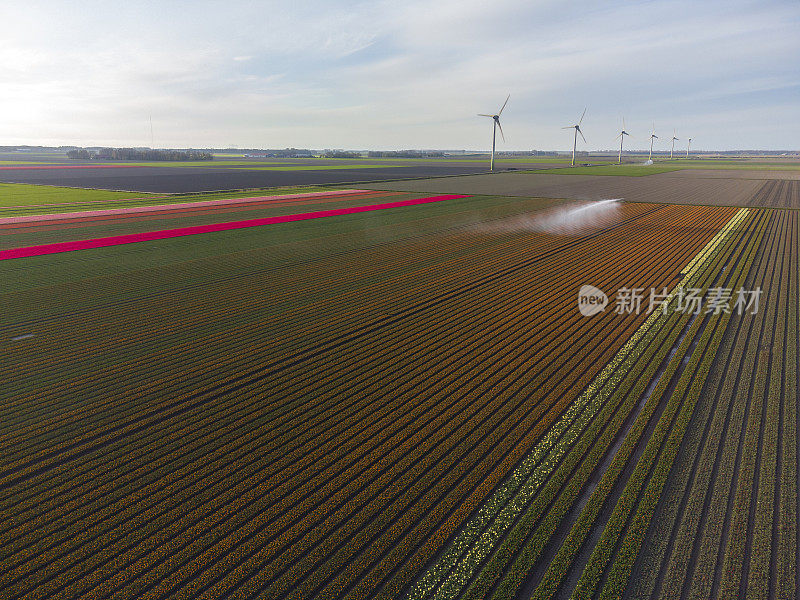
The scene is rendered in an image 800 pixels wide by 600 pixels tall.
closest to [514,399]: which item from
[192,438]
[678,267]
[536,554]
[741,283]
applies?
[536,554]

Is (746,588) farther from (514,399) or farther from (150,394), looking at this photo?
(150,394)

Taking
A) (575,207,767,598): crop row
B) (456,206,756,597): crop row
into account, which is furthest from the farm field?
(575,207,767,598): crop row

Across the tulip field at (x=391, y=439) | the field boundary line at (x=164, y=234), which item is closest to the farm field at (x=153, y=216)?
the field boundary line at (x=164, y=234)

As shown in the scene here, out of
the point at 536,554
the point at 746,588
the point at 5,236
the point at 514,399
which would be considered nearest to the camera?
the point at 746,588

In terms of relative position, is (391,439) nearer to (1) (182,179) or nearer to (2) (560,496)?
(2) (560,496)

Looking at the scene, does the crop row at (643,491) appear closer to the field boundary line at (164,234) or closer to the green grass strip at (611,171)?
the field boundary line at (164,234)

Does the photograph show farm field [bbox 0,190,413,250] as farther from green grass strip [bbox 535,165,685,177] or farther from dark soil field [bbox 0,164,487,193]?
green grass strip [bbox 535,165,685,177]

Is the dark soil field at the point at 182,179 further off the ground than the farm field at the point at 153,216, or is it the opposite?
the dark soil field at the point at 182,179

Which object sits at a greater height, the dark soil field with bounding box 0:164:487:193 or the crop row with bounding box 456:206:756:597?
the dark soil field with bounding box 0:164:487:193
